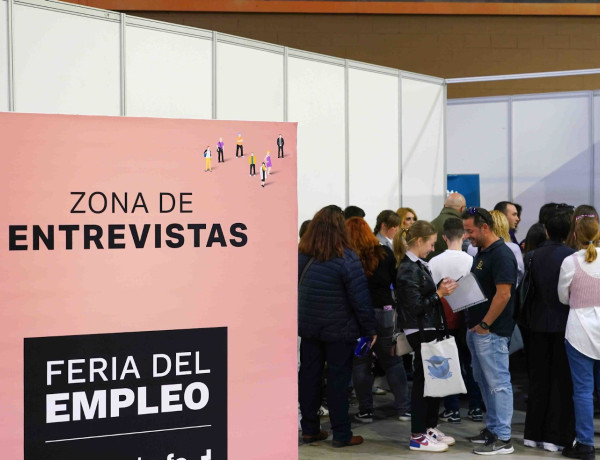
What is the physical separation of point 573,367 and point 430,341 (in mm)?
821

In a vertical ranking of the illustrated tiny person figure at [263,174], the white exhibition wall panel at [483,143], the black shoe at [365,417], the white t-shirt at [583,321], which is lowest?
the black shoe at [365,417]

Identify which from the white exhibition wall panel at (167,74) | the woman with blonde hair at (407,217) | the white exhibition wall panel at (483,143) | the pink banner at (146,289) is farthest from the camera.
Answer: the white exhibition wall panel at (483,143)

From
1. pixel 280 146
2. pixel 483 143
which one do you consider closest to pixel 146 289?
pixel 280 146

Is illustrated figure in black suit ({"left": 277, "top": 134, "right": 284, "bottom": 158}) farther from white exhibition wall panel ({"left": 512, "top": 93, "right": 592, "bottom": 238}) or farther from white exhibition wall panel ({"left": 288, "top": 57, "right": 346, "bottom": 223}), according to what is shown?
white exhibition wall panel ({"left": 512, "top": 93, "right": 592, "bottom": 238})

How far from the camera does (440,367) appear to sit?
4961mm

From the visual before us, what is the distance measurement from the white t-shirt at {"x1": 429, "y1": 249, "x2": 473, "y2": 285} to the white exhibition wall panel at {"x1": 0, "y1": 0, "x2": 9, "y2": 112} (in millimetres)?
2783

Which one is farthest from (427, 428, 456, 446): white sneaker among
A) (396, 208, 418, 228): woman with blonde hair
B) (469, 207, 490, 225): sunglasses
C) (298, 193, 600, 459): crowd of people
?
(396, 208, 418, 228): woman with blonde hair

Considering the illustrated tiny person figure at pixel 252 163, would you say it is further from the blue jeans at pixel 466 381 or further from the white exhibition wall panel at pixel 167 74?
the blue jeans at pixel 466 381

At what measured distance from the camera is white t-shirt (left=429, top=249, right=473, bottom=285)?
17.0 ft

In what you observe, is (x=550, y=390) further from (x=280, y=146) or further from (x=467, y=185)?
(x=467, y=185)

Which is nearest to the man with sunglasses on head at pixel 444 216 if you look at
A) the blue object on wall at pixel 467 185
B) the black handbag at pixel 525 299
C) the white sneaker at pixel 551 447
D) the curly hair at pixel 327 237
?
the black handbag at pixel 525 299

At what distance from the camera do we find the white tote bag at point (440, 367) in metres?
4.95

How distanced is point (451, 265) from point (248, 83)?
2438 millimetres

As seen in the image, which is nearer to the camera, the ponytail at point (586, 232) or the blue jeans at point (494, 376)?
the ponytail at point (586, 232)
